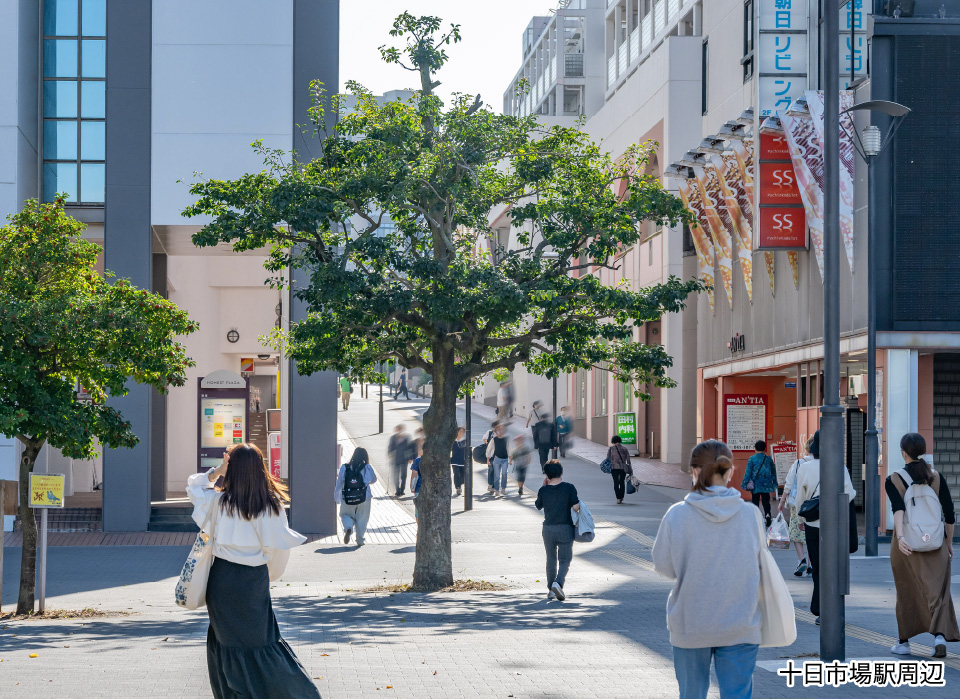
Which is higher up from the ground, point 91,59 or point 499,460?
point 91,59

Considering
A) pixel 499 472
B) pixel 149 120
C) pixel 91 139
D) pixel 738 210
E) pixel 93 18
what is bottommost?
pixel 499 472

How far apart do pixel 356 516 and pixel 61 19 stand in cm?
1108

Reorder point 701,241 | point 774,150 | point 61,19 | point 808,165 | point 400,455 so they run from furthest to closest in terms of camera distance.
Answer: point 701,241, point 400,455, point 61,19, point 774,150, point 808,165

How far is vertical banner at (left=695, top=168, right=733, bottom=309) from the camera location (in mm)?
27623

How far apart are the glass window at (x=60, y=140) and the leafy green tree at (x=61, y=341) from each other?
9.67m

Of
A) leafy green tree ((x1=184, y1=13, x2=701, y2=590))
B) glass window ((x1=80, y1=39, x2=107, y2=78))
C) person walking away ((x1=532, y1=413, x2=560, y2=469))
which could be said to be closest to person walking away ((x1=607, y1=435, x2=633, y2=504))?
person walking away ((x1=532, y1=413, x2=560, y2=469))

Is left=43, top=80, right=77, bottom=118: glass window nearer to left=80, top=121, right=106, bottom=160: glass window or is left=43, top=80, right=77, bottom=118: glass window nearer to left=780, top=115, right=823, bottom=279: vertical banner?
left=80, top=121, right=106, bottom=160: glass window

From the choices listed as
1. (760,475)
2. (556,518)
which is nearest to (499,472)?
(760,475)

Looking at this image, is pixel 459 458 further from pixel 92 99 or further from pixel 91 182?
pixel 92 99

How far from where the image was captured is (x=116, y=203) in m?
21.6

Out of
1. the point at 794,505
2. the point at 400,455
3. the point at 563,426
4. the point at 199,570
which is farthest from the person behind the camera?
the point at 563,426

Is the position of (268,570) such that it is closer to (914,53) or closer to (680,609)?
(680,609)

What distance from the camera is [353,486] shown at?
779 inches

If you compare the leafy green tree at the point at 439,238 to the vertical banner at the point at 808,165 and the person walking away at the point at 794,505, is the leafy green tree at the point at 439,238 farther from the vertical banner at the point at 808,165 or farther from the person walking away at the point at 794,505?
the vertical banner at the point at 808,165
